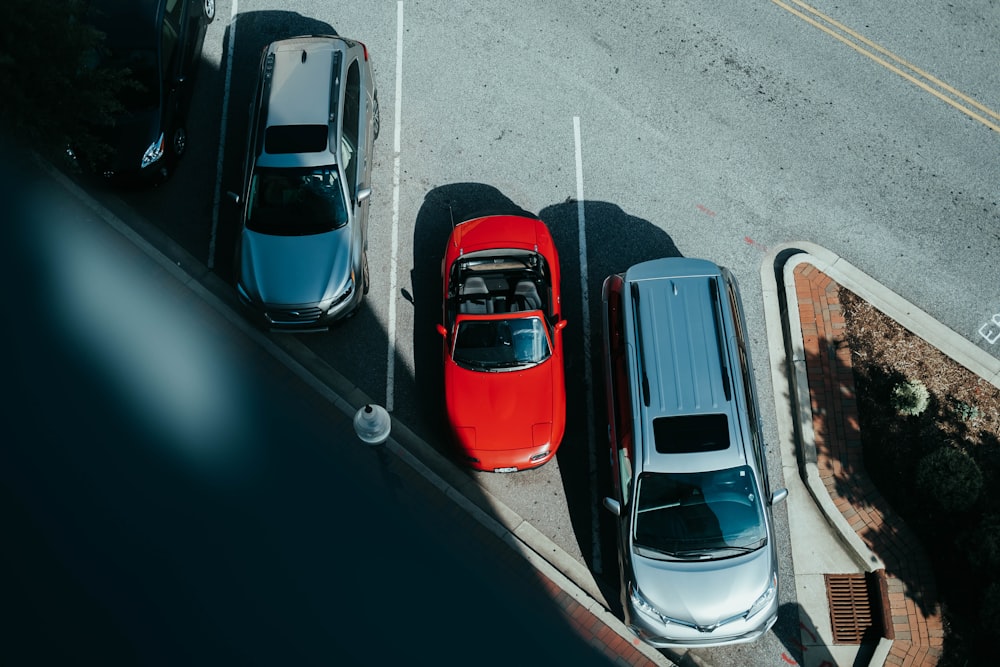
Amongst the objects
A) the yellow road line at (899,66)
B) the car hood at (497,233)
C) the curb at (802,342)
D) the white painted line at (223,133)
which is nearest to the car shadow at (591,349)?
the car hood at (497,233)

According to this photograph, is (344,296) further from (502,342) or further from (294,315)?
(502,342)

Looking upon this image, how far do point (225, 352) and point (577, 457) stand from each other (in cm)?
565

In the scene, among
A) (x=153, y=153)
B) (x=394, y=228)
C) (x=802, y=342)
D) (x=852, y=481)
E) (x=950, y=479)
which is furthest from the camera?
(x=394, y=228)

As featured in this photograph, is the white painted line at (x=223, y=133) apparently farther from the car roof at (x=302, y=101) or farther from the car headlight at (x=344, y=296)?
the car headlight at (x=344, y=296)

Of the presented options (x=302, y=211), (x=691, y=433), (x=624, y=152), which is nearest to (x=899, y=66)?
(x=624, y=152)

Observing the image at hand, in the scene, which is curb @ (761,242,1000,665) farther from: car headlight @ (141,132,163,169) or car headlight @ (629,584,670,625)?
car headlight @ (141,132,163,169)

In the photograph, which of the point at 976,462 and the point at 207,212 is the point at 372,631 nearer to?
the point at 207,212

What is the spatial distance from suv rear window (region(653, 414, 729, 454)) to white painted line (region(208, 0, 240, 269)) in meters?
7.50

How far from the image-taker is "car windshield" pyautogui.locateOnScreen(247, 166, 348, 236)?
1086cm

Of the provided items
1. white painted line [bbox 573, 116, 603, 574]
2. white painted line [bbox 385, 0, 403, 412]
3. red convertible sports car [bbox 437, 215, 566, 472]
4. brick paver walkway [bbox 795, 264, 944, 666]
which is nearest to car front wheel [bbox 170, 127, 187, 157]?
white painted line [bbox 385, 0, 403, 412]

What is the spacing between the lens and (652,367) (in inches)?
388

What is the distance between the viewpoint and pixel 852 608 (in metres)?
10.2

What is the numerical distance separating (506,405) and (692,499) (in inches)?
107

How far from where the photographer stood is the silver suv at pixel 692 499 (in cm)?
923
